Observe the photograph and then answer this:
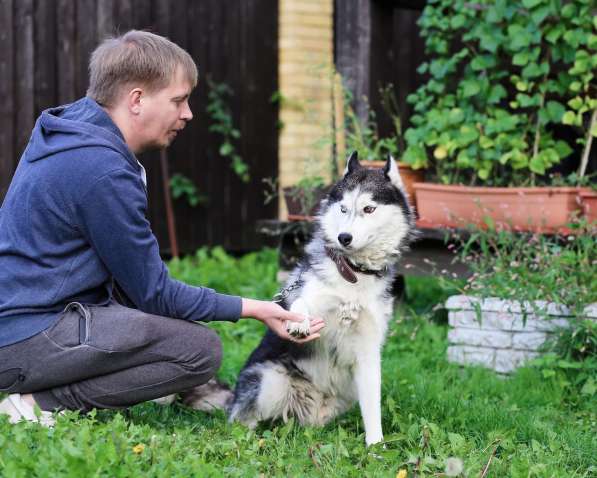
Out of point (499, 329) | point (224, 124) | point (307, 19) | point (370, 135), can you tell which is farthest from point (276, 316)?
point (307, 19)

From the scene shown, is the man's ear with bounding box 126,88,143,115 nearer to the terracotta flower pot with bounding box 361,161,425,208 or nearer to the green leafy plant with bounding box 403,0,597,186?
the terracotta flower pot with bounding box 361,161,425,208

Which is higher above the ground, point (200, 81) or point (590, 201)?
point (200, 81)

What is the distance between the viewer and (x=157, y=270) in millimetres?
3148

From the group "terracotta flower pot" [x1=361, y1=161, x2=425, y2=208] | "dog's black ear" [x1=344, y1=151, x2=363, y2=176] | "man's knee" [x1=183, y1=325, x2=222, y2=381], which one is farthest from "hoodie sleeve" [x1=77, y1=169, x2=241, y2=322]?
"terracotta flower pot" [x1=361, y1=161, x2=425, y2=208]

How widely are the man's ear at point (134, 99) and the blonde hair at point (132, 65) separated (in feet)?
0.10

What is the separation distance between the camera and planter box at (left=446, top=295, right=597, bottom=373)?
445 centimetres

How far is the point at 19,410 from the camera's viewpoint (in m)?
3.13

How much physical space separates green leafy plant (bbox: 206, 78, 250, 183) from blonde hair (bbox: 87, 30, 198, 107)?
15.1ft

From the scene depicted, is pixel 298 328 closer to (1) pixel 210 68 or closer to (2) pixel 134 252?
(2) pixel 134 252

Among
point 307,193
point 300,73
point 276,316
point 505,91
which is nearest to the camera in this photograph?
point 276,316

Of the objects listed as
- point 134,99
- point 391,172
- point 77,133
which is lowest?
point 391,172

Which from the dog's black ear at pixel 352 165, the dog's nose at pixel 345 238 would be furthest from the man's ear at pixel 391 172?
the dog's nose at pixel 345 238

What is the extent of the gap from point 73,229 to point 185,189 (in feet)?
15.2

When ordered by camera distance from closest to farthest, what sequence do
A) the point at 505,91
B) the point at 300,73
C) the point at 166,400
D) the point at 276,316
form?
the point at 276,316
the point at 166,400
the point at 505,91
the point at 300,73
